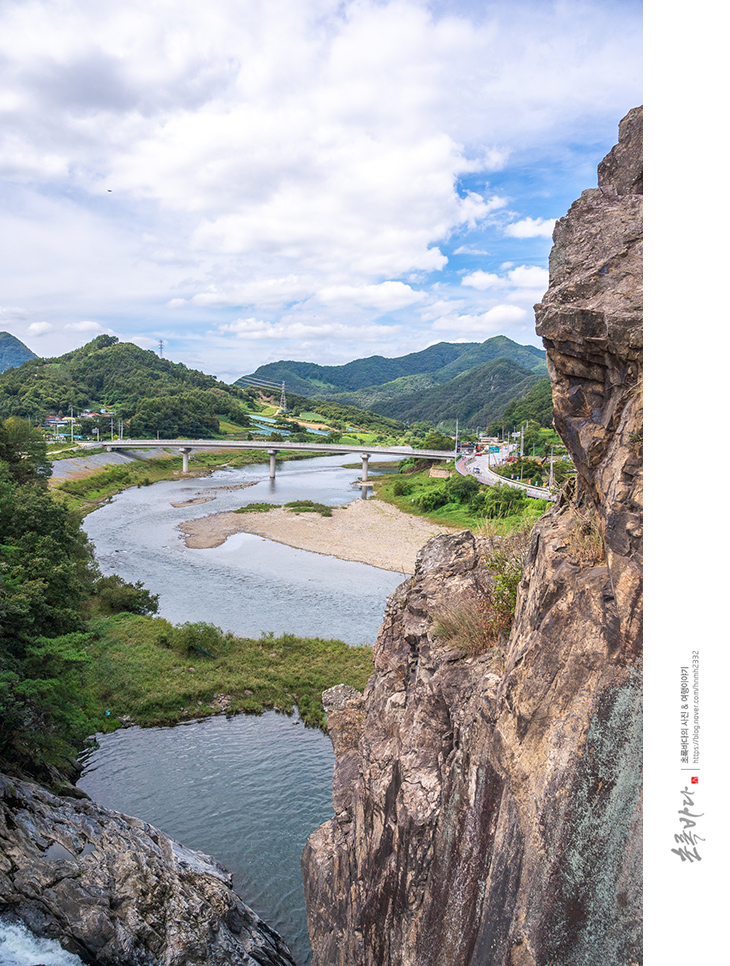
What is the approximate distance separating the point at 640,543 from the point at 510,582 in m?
2.70

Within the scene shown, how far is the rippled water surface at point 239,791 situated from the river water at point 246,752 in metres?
0.03

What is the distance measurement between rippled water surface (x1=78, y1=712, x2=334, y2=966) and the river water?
0.03 m

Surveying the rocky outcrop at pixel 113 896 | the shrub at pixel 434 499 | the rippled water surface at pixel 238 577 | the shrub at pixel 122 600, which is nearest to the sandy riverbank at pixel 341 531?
the rippled water surface at pixel 238 577

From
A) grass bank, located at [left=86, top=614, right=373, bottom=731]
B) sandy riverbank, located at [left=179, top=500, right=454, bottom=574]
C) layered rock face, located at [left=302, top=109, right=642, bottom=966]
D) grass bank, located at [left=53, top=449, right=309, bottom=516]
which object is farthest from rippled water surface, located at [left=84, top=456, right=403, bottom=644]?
layered rock face, located at [left=302, top=109, right=642, bottom=966]

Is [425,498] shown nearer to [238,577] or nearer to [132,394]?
[238,577]

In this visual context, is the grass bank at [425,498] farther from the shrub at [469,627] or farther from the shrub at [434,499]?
the shrub at [469,627]

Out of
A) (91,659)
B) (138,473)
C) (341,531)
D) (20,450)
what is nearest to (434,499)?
(341,531)

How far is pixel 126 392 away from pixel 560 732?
5346 inches

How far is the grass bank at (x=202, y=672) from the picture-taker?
70.4 ft

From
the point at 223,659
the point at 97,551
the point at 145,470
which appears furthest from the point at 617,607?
the point at 145,470

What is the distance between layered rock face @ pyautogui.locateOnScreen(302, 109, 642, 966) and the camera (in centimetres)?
513

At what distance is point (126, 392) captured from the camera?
5069 inches

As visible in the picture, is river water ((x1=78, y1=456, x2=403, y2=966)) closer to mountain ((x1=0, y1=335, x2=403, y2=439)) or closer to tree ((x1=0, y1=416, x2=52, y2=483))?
tree ((x1=0, y1=416, x2=52, y2=483))
